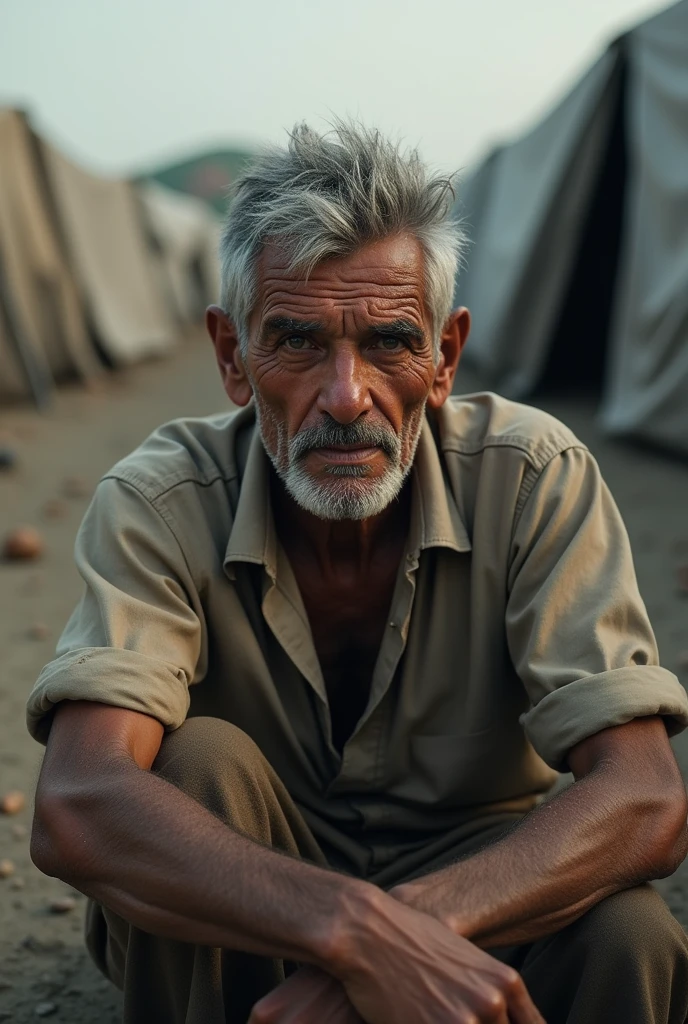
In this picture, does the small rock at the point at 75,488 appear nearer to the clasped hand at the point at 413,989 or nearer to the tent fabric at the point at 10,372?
the tent fabric at the point at 10,372

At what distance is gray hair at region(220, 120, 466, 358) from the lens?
1.95m

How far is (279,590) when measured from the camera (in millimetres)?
2100

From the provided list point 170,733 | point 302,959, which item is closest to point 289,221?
point 170,733

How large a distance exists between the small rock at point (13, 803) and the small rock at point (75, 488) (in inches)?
142

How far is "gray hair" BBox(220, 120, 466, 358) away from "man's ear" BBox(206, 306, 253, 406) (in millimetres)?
54

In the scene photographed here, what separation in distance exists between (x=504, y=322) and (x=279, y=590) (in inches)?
266

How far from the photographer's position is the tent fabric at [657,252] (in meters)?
6.28

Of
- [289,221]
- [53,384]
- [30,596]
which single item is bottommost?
[53,384]

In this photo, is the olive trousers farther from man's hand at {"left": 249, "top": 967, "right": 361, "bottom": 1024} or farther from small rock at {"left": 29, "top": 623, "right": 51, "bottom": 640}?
small rock at {"left": 29, "top": 623, "right": 51, "bottom": 640}

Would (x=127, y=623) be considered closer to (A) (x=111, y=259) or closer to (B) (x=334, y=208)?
(B) (x=334, y=208)

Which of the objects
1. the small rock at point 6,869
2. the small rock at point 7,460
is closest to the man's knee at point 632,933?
the small rock at point 6,869

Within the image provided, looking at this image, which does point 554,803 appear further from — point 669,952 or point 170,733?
point 170,733

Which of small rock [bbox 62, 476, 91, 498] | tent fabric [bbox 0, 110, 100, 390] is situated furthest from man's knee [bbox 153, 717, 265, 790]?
tent fabric [bbox 0, 110, 100, 390]

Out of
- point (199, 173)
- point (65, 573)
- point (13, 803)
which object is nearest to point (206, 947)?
point (13, 803)
